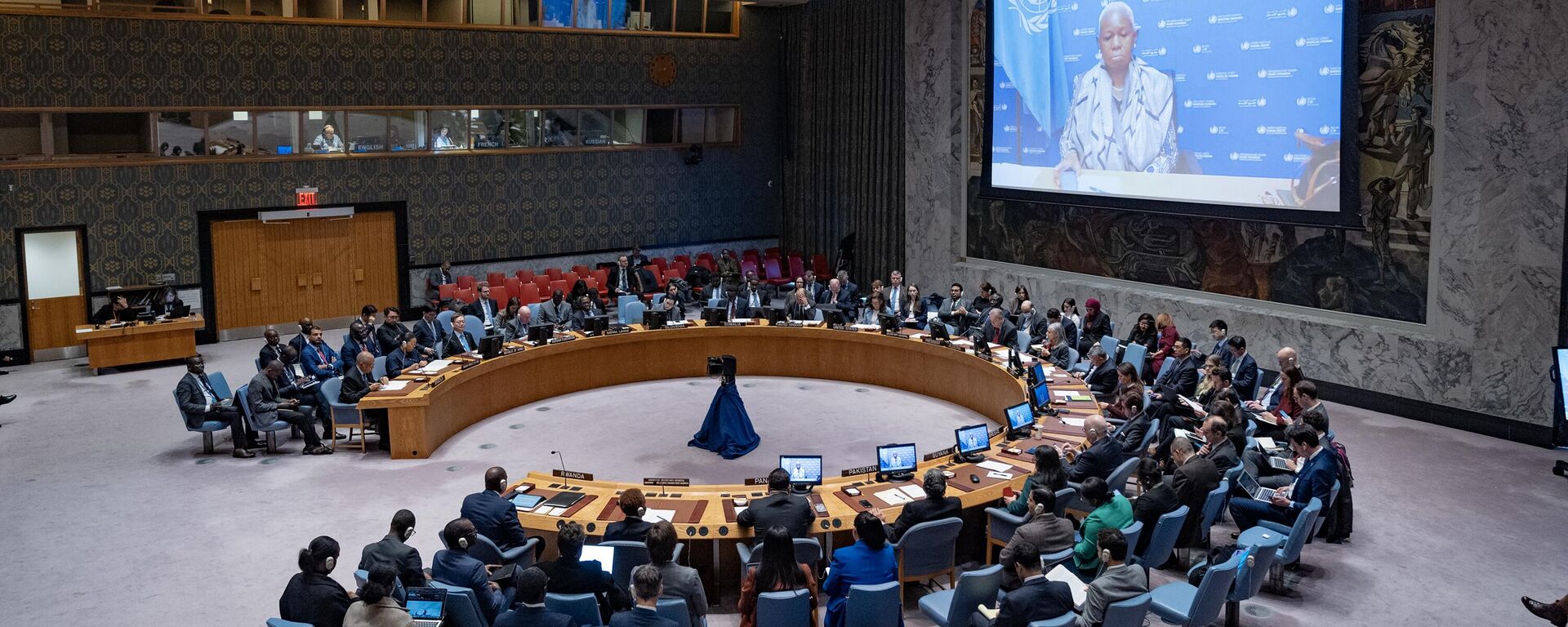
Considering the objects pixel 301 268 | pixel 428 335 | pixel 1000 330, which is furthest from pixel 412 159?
pixel 1000 330

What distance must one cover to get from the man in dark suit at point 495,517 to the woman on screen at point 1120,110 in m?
9.93

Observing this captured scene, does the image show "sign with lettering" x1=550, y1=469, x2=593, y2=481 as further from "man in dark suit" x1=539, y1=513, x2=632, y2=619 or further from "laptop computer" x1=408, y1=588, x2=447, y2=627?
"laptop computer" x1=408, y1=588, x2=447, y2=627

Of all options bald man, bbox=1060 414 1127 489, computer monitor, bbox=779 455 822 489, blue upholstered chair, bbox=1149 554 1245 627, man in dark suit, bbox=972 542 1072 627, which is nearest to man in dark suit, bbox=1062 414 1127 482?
bald man, bbox=1060 414 1127 489

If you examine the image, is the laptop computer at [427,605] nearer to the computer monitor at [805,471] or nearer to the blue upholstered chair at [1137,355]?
the computer monitor at [805,471]

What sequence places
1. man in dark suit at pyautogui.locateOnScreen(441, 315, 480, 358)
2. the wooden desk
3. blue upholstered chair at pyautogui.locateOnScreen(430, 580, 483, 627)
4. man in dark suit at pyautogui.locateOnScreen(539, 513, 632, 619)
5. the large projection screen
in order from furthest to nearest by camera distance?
the wooden desk → man in dark suit at pyautogui.locateOnScreen(441, 315, 480, 358) → the large projection screen → man in dark suit at pyautogui.locateOnScreen(539, 513, 632, 619) → blue upholstered chair at pyautogui.locateOnScreen(430, 580, 483, 627)

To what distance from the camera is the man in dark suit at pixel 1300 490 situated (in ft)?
26.7

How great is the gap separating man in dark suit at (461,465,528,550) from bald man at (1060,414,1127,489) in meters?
3.79

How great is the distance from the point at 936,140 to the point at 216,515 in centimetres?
Result: 1177

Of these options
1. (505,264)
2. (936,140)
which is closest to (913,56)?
(936,140)

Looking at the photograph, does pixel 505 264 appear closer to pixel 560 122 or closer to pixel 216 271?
pixel 560 122

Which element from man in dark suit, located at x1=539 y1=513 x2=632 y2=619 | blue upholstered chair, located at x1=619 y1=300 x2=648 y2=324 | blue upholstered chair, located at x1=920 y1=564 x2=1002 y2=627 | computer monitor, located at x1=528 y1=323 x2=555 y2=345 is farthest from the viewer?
blue upholstered chair, located at x1=619 y1=300 x2=648 y2=324

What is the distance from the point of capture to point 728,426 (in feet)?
37.8

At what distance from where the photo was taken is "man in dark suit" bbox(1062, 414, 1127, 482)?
8.49 meters

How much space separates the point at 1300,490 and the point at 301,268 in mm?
14335
